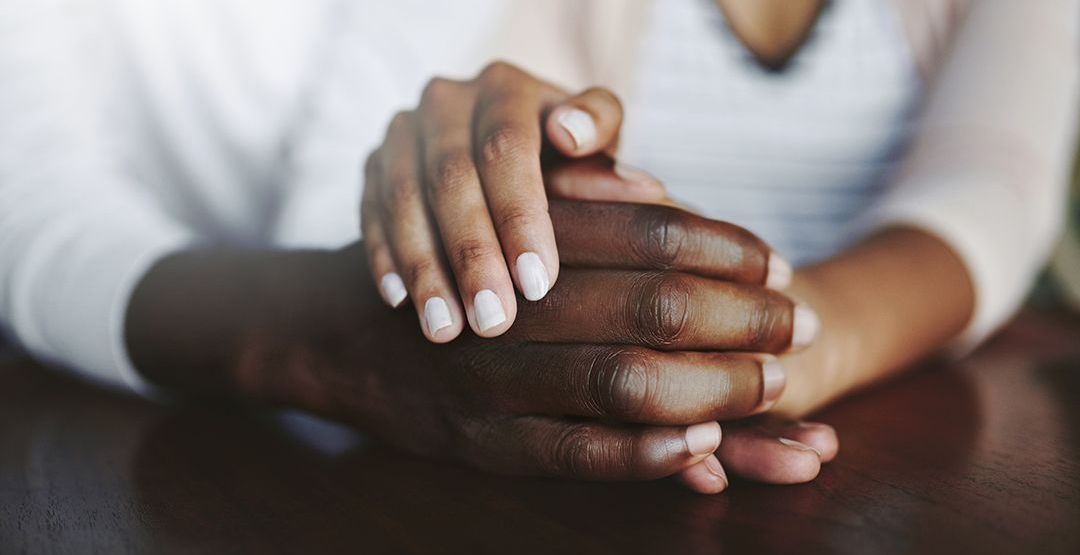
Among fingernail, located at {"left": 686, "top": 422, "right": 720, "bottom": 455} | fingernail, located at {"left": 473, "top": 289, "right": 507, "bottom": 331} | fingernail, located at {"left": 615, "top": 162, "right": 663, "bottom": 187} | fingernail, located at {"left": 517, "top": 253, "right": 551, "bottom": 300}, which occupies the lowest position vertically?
fingernail, located at {"left": 686, "top": 422, "right": 720, "bottom": 455}

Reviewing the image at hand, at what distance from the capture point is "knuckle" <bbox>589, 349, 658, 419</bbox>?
1.10ft

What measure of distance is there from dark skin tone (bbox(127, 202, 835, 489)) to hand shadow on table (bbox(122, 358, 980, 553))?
1 cm

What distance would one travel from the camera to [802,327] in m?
0.39

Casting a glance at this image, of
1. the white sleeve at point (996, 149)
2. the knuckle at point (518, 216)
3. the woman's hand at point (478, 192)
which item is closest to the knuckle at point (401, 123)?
the woman's hand at point (478, 192)

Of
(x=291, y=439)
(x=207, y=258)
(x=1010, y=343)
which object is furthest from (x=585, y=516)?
(x=1010, y=343)

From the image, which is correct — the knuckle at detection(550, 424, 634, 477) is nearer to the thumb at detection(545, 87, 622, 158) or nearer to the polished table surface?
the polished table surface

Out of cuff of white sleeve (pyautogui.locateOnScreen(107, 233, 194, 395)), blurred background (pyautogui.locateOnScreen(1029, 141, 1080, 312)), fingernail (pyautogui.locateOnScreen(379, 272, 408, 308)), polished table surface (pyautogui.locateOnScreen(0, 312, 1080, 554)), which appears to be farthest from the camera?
blurred background (pyautogui.locateOnScreen(1029, 141, 1080, 312))

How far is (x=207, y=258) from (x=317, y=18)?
0.43 meters

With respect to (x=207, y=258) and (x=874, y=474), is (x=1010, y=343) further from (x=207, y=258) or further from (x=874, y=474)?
(x=207, y=258)

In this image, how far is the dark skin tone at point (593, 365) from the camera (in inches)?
13.5

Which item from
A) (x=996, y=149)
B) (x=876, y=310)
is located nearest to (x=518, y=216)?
(x=876, y=310)

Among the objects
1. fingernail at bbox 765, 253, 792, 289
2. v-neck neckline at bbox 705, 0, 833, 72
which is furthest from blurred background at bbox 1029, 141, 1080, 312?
fingernail at bbox 765, 253, 792, 289

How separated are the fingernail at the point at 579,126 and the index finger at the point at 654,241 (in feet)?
0.11

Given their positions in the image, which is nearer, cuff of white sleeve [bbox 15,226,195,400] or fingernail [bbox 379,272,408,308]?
fingernail [bbox 379,272,408,308]
